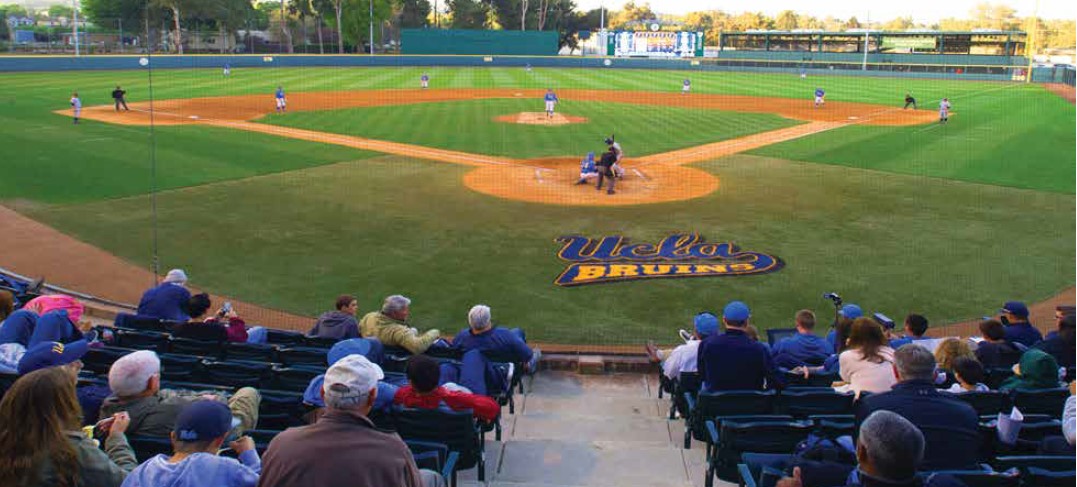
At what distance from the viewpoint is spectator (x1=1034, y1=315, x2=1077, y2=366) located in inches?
288

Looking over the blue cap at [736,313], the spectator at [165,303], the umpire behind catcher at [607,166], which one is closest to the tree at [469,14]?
the umpire behind catcher at [607,166]

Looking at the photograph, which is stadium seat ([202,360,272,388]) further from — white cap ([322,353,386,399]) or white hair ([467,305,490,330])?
white cap ([322,353,386,399])

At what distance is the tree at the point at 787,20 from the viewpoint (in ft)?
430

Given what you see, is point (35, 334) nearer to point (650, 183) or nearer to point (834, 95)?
point (650, 183)

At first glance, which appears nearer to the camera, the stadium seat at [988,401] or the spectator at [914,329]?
the stadium seat at [988,401]

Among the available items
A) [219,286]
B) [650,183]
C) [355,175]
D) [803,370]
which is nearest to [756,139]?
[650,183]

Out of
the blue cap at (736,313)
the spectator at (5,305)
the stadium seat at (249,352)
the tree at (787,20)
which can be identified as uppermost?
the tree at (787,20)

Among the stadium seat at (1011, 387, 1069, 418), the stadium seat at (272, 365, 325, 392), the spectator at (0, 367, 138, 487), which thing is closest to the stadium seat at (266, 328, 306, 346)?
the stadium seat at (272, 365, 325, 392)

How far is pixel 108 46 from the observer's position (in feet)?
197

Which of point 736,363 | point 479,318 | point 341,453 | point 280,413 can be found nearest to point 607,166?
point 479,318

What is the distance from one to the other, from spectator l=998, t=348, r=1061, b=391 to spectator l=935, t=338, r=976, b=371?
0.34 m

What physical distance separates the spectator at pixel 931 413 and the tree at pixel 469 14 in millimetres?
91941

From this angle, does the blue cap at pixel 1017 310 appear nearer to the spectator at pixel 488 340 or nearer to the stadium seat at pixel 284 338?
the spectator at pixel 488 340

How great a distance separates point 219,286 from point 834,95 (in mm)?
44066
